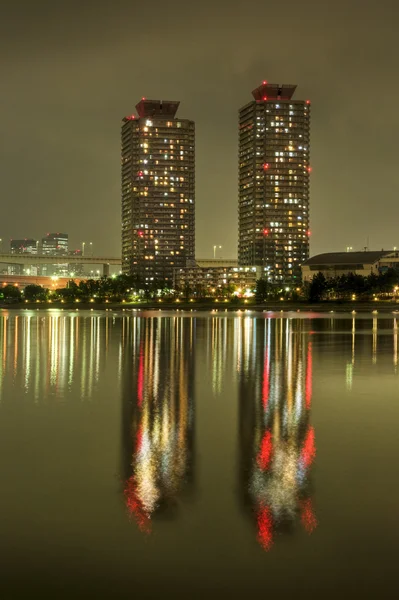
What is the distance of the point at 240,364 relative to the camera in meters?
23.7

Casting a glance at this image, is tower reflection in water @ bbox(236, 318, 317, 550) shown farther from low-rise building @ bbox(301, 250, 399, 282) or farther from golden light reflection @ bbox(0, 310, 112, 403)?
low-rise building @ bbox(301, 250, 399, 282)

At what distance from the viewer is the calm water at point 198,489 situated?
6.24 m

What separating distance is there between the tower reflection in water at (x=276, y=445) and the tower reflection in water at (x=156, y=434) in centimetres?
97

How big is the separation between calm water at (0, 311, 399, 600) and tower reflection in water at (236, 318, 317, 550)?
0.03 m

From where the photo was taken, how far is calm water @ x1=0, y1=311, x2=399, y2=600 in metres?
6.24

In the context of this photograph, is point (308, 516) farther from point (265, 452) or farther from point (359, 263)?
point (359, 263)

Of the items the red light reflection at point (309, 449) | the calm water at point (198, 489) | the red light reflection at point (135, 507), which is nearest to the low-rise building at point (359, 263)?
the calm water at point (198, 489)

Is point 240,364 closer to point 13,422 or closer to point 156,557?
point 13,422

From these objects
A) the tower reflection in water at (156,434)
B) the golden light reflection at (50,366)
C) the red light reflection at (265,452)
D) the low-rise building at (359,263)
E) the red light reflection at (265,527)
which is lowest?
the red light reflection at (265,527)

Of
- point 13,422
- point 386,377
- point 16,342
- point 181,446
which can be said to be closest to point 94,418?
point 13,422

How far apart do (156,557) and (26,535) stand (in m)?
1.45

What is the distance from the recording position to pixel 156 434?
11.8 metres

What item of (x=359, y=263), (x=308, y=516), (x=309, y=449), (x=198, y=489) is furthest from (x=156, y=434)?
(x=359, y=263)

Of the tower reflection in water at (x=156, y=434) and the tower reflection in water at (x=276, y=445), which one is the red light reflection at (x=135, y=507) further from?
the tower reflection in water at (x=276, y=445)
